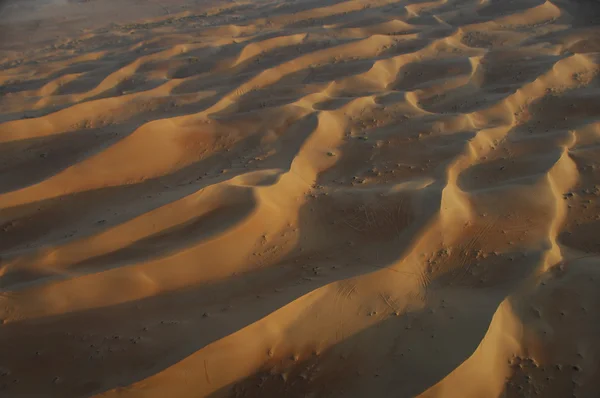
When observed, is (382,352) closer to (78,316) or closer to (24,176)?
(78,316)

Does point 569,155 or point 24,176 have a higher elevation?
point 24,176

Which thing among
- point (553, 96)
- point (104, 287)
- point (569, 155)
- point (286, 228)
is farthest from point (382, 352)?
point (553, 96)

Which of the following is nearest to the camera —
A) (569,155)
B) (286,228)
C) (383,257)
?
(383,257)

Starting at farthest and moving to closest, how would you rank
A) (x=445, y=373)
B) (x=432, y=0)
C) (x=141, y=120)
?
1. (x=432, y=0)
2. (x=141, y=120)
3. (x=445, y=373)

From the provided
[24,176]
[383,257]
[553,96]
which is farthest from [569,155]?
[24,176]

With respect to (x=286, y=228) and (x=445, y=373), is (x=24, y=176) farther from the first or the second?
(x=445, y=373)

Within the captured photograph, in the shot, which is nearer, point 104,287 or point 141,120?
point 104,287
